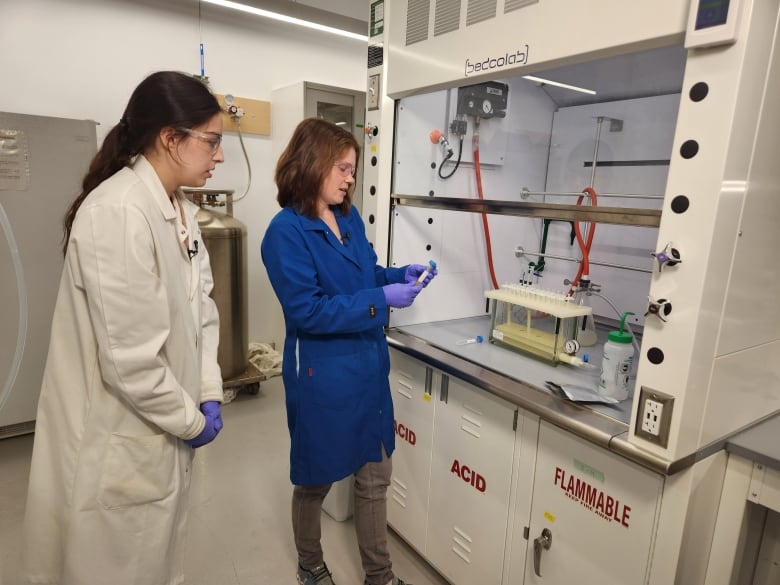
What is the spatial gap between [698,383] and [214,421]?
106 centimetres

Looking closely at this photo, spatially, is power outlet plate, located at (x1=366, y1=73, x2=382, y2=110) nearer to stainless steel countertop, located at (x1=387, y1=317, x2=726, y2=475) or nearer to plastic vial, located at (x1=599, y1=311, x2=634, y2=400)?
stainless steel countertop, located at (x1=387, y1=317, x2=726, y2=475)

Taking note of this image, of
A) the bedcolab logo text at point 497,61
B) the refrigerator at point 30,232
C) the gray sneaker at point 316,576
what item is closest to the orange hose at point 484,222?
the bedcolab logo text at point 497,61

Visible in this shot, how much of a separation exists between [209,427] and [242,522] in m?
1.13

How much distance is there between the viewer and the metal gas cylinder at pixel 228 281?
299 centimetres

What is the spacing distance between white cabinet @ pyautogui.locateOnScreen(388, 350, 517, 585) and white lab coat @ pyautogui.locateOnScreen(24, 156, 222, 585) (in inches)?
32.8

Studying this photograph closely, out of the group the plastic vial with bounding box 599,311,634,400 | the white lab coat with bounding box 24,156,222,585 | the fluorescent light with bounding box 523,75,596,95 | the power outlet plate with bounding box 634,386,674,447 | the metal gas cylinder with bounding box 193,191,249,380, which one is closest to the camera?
the white lab coat with bounding box 24,156,222,585

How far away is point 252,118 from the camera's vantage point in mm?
3334

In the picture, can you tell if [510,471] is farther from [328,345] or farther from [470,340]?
[328,345]

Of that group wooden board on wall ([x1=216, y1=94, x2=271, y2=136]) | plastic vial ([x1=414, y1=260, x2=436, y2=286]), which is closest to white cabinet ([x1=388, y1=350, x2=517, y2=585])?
plastic vial ([x1=414, y1=260, x2=436, y2=286])

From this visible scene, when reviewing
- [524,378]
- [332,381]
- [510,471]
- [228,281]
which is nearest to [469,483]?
[510,471]

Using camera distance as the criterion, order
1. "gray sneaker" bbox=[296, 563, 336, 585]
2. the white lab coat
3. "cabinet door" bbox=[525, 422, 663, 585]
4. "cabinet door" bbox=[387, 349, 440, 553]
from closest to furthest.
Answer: the white lab coat, "cabinet door" bbox=[525, 422, 663, 585], "gray sneaker" bbox=[296, 563, 336, 585], "cabinet door" bbox=[387, 349, 440, 553]

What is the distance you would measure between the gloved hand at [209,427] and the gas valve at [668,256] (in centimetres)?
101

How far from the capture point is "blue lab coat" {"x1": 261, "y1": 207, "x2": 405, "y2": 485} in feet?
4.37

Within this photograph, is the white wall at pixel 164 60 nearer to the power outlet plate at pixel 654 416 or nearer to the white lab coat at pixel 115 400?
the white lab coat at pixel 115 400
